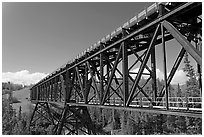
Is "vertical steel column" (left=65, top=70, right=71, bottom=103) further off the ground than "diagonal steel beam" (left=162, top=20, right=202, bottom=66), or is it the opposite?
"diagonal steel beam" (left=162, top=20, right=202, bottom=66)

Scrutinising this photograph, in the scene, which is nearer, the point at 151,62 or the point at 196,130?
the point at 151,62

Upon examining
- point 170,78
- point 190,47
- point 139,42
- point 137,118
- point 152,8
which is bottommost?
point 137,118

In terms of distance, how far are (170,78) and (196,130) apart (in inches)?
2057

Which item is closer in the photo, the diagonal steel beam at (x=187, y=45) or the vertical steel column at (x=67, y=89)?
the diagonal steel beam at (x=187, y=45)

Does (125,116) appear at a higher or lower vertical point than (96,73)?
lower

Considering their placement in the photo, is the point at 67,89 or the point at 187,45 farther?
the point at 67,89

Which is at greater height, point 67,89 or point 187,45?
point 187,45

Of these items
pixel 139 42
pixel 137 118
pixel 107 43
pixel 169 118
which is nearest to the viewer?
pixel 139 42

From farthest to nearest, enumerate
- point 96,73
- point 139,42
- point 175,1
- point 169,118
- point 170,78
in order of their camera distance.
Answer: point 169,118 → point 96,73 → point 139,42 → point 170,78 → point 175,1

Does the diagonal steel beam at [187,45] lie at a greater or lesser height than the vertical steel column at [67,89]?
greater

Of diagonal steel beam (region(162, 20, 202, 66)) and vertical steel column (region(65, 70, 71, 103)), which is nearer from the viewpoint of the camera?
diagonal steel beam (region(162, 20, 202, 66))

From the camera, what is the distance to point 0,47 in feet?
39.1

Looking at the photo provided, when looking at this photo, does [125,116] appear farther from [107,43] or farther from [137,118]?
[107,43]

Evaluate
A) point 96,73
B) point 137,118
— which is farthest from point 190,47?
point 137,118
